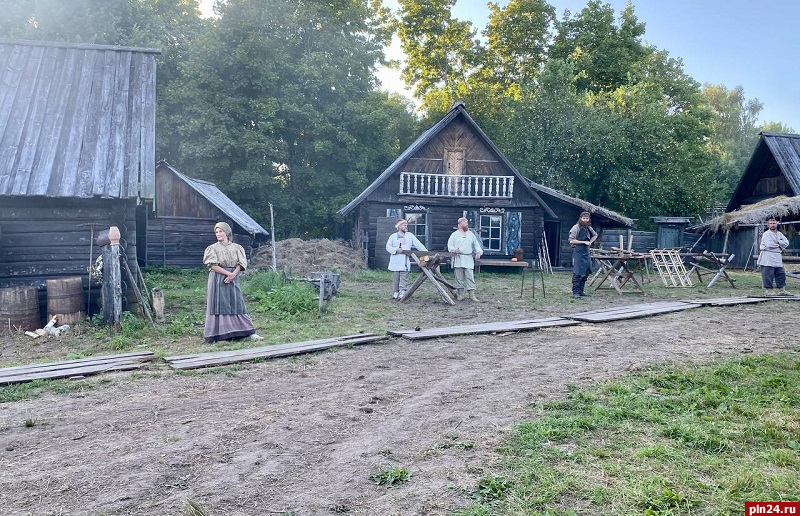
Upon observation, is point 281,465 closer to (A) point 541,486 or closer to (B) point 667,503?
(A) point 541,486

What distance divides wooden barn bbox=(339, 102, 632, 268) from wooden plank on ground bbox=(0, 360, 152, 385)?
1443cm

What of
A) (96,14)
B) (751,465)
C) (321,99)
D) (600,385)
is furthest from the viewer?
(321,99)

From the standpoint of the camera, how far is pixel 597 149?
84.6 feet

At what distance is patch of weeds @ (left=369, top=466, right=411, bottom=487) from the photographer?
3.38 meters

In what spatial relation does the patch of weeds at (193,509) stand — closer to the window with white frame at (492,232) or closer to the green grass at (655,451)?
the green grass at (655,451)

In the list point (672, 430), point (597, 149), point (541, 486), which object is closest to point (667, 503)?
point (541, 486)

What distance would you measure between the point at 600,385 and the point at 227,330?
4.93 m

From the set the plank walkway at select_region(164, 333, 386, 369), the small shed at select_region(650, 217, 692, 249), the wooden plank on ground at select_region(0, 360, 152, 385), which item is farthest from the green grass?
the small shed at select_region(650, 217, 692, 249)

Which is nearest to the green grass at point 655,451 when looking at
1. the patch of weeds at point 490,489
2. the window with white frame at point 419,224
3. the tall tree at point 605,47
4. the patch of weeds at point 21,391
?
the patch of weeds at point 490,489

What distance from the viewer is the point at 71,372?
6.06 meters

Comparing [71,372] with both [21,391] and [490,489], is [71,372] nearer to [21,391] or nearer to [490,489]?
[21,391]

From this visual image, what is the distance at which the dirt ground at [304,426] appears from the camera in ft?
10.6

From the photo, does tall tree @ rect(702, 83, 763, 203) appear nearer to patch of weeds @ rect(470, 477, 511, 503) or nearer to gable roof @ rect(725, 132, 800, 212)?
gable roof @ rect(725, 132, 800, 212)

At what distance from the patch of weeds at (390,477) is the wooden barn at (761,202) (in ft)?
67.7
